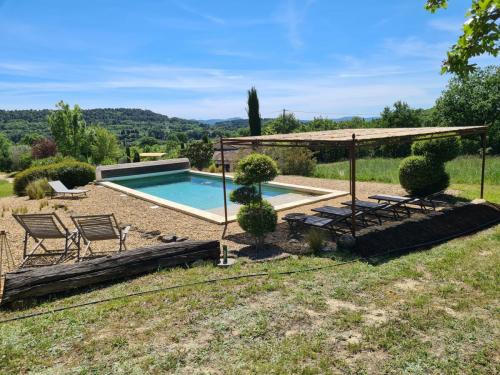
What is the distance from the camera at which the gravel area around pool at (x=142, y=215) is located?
7.22 meters

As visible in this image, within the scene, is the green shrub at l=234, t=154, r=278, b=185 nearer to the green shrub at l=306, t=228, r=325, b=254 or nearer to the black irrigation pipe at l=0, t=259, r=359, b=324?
the green shrub at l=306, t=228, r=325, b=254

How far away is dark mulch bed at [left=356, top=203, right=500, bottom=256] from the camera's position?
616 cm

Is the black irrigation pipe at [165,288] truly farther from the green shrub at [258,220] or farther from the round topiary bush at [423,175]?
the round topiary bush at [423,175]

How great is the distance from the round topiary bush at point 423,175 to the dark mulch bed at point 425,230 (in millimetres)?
1973

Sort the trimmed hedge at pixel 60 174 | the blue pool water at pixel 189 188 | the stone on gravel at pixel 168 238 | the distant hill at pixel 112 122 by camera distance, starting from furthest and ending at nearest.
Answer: the distant hill at pixel 112 122 < the trimmed hedge at pixel 60 174 < the blue pool water at pixel 189 188 < the stone on gravel at pixel 168 238

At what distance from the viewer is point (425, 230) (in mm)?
6738

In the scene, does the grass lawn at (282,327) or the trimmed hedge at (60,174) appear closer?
the grass lawn at (282,327)

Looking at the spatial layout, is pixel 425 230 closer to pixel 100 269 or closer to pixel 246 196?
pixel 246 196

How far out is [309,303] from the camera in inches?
163

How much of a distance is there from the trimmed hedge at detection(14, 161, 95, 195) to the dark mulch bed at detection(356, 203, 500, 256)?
40.1ft

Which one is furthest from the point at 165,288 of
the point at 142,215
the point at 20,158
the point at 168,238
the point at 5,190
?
the point at 20,158

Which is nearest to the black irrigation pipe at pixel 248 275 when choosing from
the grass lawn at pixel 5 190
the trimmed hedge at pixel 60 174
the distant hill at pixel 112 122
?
the trimmed hedge at pixel 60 174

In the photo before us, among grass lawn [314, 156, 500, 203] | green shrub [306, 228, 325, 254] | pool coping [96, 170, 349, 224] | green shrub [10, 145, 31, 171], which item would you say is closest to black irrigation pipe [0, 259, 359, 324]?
green shrub [306, 228, 325, 254]

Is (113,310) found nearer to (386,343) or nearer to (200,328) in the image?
(200,328)
